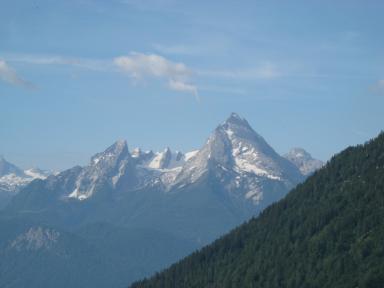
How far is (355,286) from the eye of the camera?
199 metres

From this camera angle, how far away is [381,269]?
197750mm

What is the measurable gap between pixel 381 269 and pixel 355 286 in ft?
22.6
